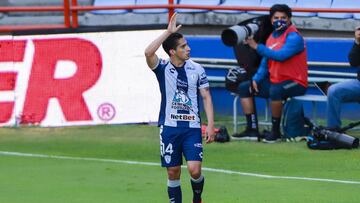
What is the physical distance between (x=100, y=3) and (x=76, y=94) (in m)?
2.66

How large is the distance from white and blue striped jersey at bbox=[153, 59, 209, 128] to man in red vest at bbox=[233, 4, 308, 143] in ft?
15.8

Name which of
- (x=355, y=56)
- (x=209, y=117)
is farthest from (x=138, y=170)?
(x=355, y=56)

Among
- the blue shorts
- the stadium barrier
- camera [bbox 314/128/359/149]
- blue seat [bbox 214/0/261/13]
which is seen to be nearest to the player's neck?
the blue shorts

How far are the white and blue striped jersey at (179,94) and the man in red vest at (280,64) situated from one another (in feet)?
15.8

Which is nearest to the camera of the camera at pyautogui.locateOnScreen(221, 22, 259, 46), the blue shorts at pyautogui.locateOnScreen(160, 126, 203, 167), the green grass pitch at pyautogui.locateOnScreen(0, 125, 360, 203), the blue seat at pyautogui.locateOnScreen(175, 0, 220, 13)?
the blue shorts at pyautogui.locateOnScreen(160, 126, 203, 167)

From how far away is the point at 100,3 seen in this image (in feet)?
59.7

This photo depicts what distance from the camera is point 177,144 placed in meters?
9.70

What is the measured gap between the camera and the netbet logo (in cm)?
1600

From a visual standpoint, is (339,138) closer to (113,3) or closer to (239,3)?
(239,3)

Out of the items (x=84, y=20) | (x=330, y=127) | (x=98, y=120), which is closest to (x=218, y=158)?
(x=330, y=127)

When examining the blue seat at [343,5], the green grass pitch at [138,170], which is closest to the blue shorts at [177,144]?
the green grass pitch at [138,170]

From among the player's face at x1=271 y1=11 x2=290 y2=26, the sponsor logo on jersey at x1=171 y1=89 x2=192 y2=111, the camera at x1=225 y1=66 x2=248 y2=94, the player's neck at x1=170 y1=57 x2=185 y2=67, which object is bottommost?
the camera at x1=225 y1=66 x2=248 y2=94

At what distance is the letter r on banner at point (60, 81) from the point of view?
16.0 m

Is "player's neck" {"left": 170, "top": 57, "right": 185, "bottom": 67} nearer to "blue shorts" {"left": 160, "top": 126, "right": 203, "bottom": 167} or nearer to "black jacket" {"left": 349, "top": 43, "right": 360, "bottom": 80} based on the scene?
"blue shorts" {"left": 160, "top": 126, "right": 203, "bottom": 167}
